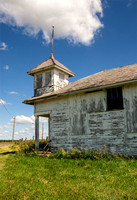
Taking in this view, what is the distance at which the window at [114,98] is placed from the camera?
10.8 metres

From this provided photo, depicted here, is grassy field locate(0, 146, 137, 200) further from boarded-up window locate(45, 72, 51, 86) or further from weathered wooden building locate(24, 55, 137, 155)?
boarded-up window locate(45, 72, 51, 86)

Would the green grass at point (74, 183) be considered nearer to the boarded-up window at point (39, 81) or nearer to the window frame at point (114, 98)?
the window frame at point (114, 98)

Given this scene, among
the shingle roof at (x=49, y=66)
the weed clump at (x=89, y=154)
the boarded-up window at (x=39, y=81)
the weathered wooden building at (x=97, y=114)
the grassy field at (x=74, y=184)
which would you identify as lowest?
the grassy field at (x=74, y=184)

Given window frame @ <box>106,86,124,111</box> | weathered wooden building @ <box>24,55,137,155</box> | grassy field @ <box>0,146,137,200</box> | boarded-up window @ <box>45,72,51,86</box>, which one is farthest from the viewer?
boarded-up window @ <box>45,72,51,86</box>

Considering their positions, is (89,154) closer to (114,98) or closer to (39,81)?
(114,98)

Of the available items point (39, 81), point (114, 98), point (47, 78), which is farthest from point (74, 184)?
point (39, 81)

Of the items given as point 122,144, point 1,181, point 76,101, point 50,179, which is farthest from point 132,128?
point 1,181

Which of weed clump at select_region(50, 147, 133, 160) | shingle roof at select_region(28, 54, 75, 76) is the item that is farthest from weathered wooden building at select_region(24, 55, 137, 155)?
shingle roof at select_region(28, 54, 75, 76)

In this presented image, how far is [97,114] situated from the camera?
1134 cm

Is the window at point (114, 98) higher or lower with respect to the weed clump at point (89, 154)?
higher

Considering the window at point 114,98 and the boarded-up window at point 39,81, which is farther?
the boarded-up window at point 39,81

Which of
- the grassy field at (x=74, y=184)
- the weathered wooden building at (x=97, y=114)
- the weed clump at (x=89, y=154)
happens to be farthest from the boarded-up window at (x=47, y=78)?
the grassy field at (x=74, y=184)

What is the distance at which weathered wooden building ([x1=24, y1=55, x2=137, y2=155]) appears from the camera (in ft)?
33.5

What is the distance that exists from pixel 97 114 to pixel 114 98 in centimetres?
141
